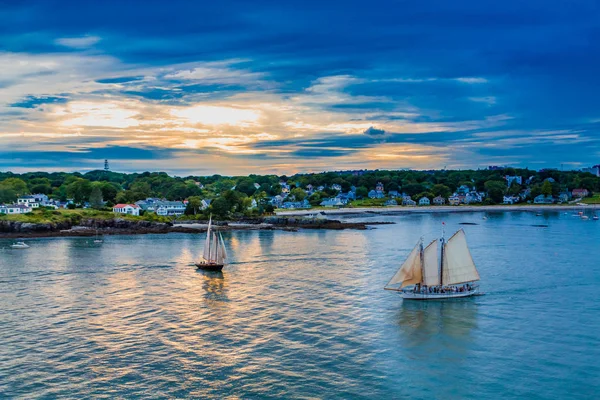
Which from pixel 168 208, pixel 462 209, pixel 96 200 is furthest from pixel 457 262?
pixel 462 209

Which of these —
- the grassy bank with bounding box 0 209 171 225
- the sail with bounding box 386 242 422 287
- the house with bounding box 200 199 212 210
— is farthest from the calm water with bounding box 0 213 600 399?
the house with bounding box 200 199 212 210

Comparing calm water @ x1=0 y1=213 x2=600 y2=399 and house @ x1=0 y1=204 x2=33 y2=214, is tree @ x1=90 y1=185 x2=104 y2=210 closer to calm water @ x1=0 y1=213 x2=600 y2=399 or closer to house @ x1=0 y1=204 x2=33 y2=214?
house @ x1=0 y1=204 x2=33 y2=214

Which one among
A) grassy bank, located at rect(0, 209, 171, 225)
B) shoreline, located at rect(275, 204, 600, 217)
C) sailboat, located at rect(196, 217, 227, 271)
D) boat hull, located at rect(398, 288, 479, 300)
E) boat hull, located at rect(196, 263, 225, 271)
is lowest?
boat hull, located at rect(398, 288, 479, 300)

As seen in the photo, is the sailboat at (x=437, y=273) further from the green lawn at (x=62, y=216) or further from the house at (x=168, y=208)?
the house at (x=168, y=208)

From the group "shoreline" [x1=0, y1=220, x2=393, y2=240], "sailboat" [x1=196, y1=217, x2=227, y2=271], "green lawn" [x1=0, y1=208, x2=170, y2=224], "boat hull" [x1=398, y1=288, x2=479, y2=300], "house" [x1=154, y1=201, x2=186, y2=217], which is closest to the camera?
"boat hull" [x1=398, y1=288, x2=479, y2=300]

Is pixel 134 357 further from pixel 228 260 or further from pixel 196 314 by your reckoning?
pixel 228 260

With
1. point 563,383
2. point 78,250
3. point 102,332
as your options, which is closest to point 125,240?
point 78,250

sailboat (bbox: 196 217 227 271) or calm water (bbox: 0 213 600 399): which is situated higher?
sailboat (bbox: 196 217 227 271)

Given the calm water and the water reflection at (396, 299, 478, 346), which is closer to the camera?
the calm water

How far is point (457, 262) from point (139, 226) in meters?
83.6

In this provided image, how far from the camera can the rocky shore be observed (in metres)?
100

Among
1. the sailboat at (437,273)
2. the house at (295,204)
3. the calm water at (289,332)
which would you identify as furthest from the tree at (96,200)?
the sailboat at (437,273)

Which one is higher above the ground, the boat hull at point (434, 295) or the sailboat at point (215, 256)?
the sailboat at point (215, 256)

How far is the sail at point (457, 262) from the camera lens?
147 feet
